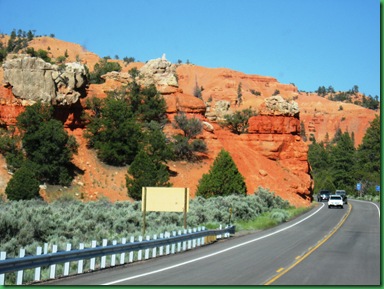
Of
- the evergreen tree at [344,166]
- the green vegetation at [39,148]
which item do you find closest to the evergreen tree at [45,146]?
Result: the green vegetation at [39,148]

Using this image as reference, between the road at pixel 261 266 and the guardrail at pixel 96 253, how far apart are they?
431 millimetres

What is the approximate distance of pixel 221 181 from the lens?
54125 mm

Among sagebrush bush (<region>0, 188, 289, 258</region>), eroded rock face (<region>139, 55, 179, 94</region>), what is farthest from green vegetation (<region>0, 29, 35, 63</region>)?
sagebrush bush (<region>0, 188, 289, 258</region>)

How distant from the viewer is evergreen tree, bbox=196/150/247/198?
177 ft

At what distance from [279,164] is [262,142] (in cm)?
383

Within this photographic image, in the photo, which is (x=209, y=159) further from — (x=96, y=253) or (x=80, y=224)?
(x=96, y=253)

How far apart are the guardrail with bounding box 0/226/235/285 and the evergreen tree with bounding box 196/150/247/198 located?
90.0 feet

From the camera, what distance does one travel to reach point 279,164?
255 ft

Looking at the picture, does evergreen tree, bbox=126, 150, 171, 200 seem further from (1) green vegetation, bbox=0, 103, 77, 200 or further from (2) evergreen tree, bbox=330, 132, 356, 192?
(2) evergreen tree, bbox=330, 132, 356, 192

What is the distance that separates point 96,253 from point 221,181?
126ft

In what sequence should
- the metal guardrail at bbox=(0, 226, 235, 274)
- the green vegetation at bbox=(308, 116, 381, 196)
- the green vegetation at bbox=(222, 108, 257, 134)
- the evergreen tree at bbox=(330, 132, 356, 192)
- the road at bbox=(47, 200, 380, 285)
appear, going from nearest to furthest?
the metal guardrail at bbox=(0, 226, 235, 274) → the road at bbox=(47, 200, 380, 285) → the green vegetation at bbox=(222, 108, 257, 134) → the green vegetation at bbox=(308, 116, 381, 196) → the evergreen tree at bbox=(330, 132, 356, 192)

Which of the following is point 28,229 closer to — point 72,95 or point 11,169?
point 11,169

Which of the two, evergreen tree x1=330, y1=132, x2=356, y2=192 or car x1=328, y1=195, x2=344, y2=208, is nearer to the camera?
car x1=328, y1=195, x2=344, y2=208

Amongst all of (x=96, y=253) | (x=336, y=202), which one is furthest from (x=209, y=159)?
(x=96, y=253)
